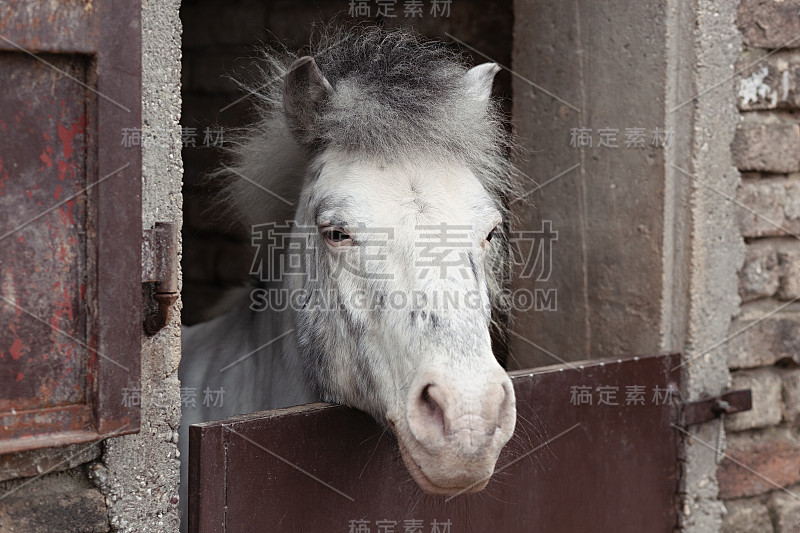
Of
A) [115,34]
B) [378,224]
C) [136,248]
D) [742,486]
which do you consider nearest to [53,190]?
[136,248]

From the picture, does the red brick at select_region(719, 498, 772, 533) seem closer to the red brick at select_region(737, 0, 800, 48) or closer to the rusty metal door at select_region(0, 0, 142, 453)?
the red brick at select_region(737, 0, 800, 48)

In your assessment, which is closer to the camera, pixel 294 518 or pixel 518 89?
pixel 294 518

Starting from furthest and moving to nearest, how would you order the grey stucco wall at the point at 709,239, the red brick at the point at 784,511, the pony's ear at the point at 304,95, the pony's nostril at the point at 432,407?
the red brick at the point at 784,511 < the grey stucco wall at the point at 709,239 < the pony's ear at the point at 304,95 < the pony's nostril at the point at 432,407

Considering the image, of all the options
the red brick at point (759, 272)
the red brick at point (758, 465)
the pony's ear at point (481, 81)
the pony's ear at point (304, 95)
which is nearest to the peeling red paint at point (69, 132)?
the pony's ear at point (304, 95)

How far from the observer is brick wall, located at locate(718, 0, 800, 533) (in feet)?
7.72

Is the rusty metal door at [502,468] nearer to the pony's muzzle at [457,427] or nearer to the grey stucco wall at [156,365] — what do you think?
the grey stucco wall at [156,365]

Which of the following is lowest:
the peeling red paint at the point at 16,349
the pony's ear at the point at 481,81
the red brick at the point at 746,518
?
the red brick at the point at 746,518

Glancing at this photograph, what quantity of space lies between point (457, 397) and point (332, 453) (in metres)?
0.47

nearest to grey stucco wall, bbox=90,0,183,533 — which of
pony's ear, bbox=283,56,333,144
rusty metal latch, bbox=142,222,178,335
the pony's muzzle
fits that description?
rusty metal latch, bbox=142,222,178,335

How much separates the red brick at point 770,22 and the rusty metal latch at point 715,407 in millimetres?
1060

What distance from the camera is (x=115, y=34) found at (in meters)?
1.27

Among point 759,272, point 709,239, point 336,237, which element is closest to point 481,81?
point 336,237

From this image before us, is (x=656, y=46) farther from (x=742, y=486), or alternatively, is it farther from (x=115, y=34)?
(x=115, y=34)

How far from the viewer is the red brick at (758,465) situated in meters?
2.40
